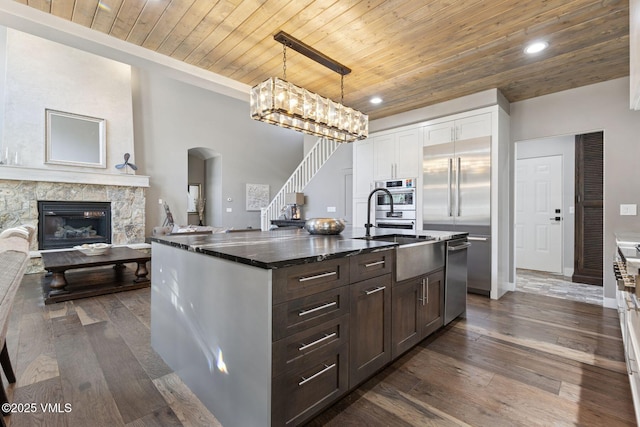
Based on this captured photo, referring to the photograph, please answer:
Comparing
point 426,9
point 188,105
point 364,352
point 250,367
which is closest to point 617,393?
point 364,352

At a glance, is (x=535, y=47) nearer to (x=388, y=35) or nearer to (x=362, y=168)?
(x=388, y=35)

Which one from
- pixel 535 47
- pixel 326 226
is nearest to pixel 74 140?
pixel 326 226

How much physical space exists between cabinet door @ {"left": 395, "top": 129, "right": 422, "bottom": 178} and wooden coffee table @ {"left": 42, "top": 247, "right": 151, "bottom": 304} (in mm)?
3961

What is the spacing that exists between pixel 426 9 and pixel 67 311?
4.43 meters

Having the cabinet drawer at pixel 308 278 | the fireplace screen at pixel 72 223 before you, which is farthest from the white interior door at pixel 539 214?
the fireplace screen at pixel 72 223

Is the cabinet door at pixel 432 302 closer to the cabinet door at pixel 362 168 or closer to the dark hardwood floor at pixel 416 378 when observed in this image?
the dark hardwood floor at pixel 416 378

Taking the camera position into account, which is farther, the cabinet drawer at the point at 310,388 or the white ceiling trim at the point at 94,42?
the white ceiling trim at the point at 94,42

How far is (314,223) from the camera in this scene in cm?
254

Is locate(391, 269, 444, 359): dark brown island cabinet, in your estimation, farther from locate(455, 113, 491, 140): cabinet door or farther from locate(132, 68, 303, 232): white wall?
locate(132, 68, 303, 232): white wall

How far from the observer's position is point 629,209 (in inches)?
132

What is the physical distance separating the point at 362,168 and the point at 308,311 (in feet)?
13.3

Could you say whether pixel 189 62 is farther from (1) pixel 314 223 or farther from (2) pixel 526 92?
(2) pixel 526 92

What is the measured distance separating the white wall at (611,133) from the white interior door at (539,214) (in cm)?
162

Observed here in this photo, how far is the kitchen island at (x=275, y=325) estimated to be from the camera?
1.29m
